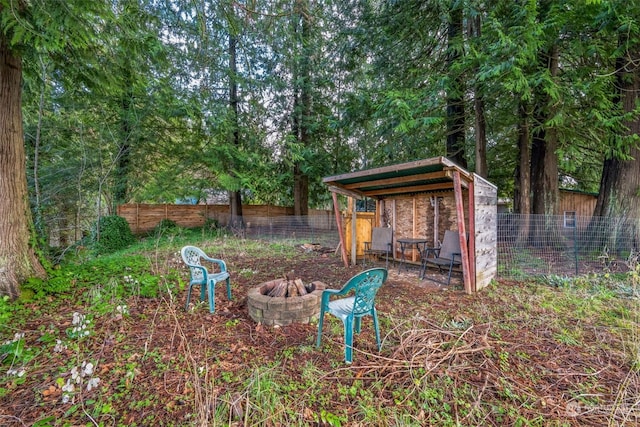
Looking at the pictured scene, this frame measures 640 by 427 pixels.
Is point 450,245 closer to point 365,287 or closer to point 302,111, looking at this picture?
point 365,287

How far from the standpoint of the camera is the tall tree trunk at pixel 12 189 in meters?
2.94

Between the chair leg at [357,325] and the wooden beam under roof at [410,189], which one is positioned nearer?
the chair leg at [357,325]

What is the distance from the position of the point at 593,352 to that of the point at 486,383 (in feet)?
4.01

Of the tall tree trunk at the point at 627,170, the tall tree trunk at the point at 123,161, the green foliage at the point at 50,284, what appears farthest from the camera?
the tall tree trunk at the point at 123,161

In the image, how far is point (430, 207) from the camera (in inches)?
215

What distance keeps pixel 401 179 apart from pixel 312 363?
11.3ft

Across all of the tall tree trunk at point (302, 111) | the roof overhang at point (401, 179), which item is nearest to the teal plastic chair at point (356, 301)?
the roof overhang at point (401, 179)

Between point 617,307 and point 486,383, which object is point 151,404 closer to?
point 486,383

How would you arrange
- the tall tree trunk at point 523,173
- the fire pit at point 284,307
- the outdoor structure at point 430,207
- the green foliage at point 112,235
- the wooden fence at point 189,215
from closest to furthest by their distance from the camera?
1. the fire pit at point 284,307
2. the outdoor structure at point 430,207
3. the tall tree trunk at point 523,173
4. the green foliage at point 112,235
5. the wooden fence at point 189,215

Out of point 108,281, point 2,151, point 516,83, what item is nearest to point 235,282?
point 108,281

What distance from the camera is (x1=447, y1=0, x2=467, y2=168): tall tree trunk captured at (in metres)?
5.54

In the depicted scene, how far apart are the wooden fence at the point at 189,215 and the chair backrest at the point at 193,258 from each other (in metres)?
5.65

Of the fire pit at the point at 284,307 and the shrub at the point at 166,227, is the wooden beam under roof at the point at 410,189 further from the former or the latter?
the shrub at the point at 166,227

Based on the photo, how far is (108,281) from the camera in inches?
138
